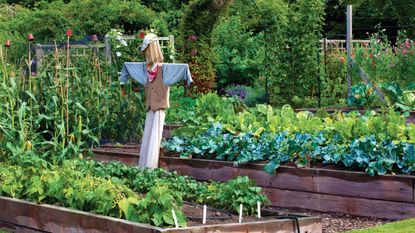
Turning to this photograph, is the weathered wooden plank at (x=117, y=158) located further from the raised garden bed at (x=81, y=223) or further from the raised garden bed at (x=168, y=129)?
the raised garden bed at (x=81, y=223)

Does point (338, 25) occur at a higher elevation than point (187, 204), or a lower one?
higher

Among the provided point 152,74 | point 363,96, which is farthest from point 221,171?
point 363,96

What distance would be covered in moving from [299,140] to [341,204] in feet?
2.96

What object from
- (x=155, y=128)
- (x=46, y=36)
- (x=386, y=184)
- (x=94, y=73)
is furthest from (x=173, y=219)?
(x=46, y=36)

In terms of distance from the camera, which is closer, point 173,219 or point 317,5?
point 173,219

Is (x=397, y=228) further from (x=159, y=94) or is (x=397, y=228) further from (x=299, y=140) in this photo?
(x=159, y=94)

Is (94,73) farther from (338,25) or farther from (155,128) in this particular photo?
(338,25)

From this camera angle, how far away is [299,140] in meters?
8.28

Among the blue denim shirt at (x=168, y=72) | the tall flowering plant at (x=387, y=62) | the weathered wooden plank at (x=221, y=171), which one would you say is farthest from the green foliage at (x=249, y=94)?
the weathered wooden plank at (x=221, y=171)

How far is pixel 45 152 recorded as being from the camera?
9453mm

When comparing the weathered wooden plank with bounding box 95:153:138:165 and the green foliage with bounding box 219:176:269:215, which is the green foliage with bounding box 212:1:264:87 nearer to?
the weathered wooden plank with bounding box 95:153:138:165

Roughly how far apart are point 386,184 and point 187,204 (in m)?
1.78

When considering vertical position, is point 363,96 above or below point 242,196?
above

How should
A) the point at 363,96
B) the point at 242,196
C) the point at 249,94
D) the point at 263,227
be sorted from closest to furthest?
→ 1. the point at 263,227
2. the point at 242,196
3. the point at 363,96
4. the point at 249,94
